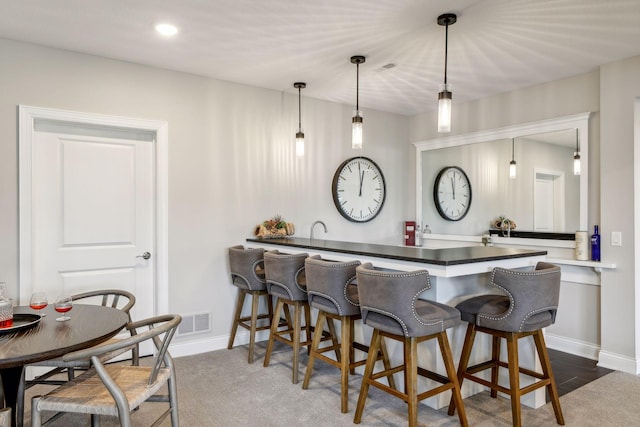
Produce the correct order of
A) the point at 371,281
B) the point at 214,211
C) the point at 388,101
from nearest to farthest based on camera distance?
the point at 371,281, the point at 214,211, the point at 388,101

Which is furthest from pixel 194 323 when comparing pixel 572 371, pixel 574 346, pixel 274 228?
pixel 574 346

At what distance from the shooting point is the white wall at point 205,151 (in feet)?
10.5

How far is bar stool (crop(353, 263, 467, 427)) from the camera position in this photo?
2307 mm

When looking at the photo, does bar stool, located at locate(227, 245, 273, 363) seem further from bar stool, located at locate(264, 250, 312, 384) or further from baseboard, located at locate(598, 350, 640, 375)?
baseboard, located at locate(598, 350, 640, 375)

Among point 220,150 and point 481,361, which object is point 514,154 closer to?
point 481,361

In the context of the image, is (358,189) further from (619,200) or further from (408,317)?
(408,317)

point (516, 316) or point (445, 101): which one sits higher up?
point (445, 101)

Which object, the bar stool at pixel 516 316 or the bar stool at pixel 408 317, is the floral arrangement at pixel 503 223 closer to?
the bar stool at pixel 516 316

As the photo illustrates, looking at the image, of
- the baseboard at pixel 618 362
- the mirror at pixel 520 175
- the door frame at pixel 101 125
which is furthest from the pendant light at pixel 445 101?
the baseboard at pixel 618 362

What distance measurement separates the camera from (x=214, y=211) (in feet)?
13.3

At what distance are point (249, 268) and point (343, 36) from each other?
2057mm

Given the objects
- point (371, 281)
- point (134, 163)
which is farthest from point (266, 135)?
point (371, 281)

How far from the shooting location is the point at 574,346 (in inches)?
155

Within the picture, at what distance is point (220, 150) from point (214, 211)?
589 mm
